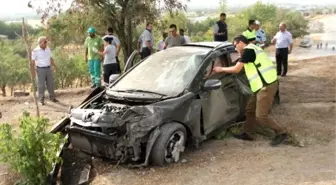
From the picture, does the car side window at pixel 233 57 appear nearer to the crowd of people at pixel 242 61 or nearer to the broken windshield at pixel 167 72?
the crowd of people at pixel 242 61

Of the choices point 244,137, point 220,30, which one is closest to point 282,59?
point 220,30

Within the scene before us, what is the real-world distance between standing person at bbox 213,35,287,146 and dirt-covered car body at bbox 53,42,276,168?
31cm

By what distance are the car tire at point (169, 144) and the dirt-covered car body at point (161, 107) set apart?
0.01 m

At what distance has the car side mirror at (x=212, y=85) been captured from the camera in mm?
5914

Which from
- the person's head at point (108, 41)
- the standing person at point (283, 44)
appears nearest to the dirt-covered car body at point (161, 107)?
the person's head at point (108, 41)

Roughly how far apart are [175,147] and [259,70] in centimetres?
164

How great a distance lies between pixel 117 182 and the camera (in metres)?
5.37

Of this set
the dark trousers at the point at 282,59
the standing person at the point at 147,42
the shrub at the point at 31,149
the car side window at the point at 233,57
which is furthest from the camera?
the dark trousers at the point at 282,59

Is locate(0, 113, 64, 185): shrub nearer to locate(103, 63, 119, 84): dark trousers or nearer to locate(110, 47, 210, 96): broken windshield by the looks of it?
locate(110, 47, 210, 96): broken windshield

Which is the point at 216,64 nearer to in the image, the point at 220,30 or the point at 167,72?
the point at 167,72

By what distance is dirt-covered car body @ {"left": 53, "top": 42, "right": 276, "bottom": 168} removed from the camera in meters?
5.46

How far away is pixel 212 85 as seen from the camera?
5918mm

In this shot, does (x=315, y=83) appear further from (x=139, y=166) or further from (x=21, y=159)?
(x=21, y=159)

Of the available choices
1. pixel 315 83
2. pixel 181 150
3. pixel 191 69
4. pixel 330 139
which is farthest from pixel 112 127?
pixel 315 83
